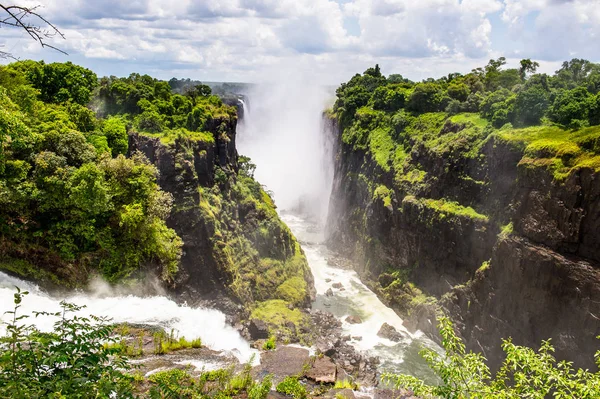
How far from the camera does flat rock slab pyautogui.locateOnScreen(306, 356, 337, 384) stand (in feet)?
85.9

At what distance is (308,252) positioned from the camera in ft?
230

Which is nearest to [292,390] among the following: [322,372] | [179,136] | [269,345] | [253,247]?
[322,372]

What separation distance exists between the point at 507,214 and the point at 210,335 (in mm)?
27375

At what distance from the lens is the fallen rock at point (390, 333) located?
4425cm

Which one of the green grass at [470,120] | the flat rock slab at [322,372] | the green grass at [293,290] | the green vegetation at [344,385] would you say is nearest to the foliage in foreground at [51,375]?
the green vegetation at [344,385]

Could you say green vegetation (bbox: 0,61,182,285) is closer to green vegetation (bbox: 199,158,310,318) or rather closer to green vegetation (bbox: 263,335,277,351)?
green vegetation (bbox: 263,335,277,351)

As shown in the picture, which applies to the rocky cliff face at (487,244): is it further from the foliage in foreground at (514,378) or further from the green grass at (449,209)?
the foliage in foreground at (514,378)

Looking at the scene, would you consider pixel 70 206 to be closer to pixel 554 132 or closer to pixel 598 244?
pixel 598 244

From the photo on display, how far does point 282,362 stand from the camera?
29.5 m

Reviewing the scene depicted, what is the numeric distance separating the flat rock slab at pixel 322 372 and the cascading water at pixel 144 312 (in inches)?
186

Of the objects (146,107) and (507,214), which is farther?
(146,107)

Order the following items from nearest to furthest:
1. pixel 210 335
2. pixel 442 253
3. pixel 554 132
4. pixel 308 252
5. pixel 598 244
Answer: pixel 598 244 < pixel 210 335 < pixel 554 132 < pixel 442 253 < pixel 308 252

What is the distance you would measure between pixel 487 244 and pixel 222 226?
25811mm

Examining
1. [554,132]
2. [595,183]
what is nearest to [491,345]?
[595,183]
